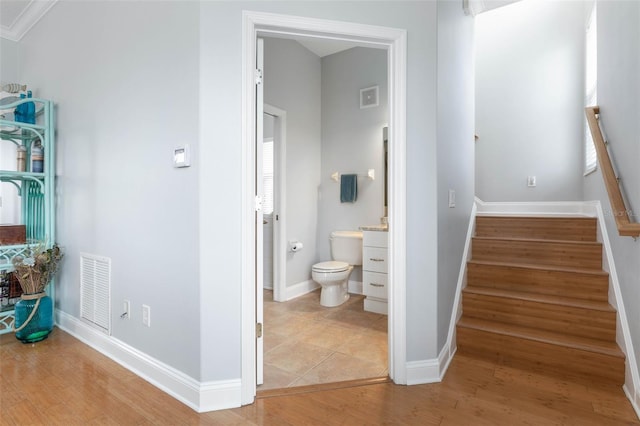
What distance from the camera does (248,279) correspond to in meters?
1.72

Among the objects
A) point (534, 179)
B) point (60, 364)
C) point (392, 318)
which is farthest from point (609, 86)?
point (60, 364)

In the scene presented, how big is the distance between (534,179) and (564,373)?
2.70 meters

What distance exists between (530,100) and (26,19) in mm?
5553

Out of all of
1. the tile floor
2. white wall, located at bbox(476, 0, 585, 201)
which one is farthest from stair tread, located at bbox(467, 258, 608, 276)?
white wall, located at bbox(476, 0, 585, 201)

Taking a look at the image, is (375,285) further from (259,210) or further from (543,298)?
(259,210)

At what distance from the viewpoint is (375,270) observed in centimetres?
315

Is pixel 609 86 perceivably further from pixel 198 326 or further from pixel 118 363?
pixel 118 363

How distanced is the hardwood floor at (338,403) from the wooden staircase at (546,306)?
0.15 metres

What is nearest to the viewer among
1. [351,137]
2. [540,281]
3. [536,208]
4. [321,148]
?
[540,281]

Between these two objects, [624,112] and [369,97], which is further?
[369,97]

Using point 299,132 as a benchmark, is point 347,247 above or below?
below

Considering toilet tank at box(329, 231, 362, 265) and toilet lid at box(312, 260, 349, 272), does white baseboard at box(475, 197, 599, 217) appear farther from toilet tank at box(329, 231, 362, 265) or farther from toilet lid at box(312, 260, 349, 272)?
toilet lid at box(312, 260, 349, 272)

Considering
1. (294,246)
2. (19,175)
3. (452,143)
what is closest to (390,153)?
(452,143)

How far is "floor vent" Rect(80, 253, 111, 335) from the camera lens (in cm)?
225
